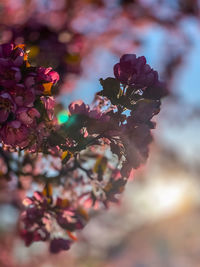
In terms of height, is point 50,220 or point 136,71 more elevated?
point 136,71

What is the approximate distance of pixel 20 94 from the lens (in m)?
0.52

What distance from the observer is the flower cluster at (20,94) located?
0.51m

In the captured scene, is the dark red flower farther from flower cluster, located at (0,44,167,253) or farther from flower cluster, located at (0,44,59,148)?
flower cluster, located at (0,44,59,148)

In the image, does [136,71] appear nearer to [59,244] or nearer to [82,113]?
[82,113]

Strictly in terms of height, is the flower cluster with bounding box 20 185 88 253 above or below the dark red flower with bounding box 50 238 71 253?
above

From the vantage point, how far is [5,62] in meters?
0.52

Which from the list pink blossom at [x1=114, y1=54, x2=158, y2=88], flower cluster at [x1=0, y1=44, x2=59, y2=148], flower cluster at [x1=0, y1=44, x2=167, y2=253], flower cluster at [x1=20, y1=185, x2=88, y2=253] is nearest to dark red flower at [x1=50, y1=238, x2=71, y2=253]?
flower cluster at [x1=20, y1=185, x2=88, y2=253]

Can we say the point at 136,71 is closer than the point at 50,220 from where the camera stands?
Yes

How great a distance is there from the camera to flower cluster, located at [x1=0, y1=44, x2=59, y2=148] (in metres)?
0.51

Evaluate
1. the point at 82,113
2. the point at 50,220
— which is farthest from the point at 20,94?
the point at 50,220

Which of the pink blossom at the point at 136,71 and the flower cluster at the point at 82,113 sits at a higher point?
the pink blossom at the point at 136,71

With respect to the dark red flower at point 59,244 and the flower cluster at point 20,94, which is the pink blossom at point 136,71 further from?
the dark red flower at point 59,244

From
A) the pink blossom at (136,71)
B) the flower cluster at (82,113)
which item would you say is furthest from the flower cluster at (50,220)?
the pink blossom at (136,71)

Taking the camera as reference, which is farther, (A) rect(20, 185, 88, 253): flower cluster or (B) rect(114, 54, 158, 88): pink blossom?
(A) rect(20, 185, 88, 253): flower cluster
